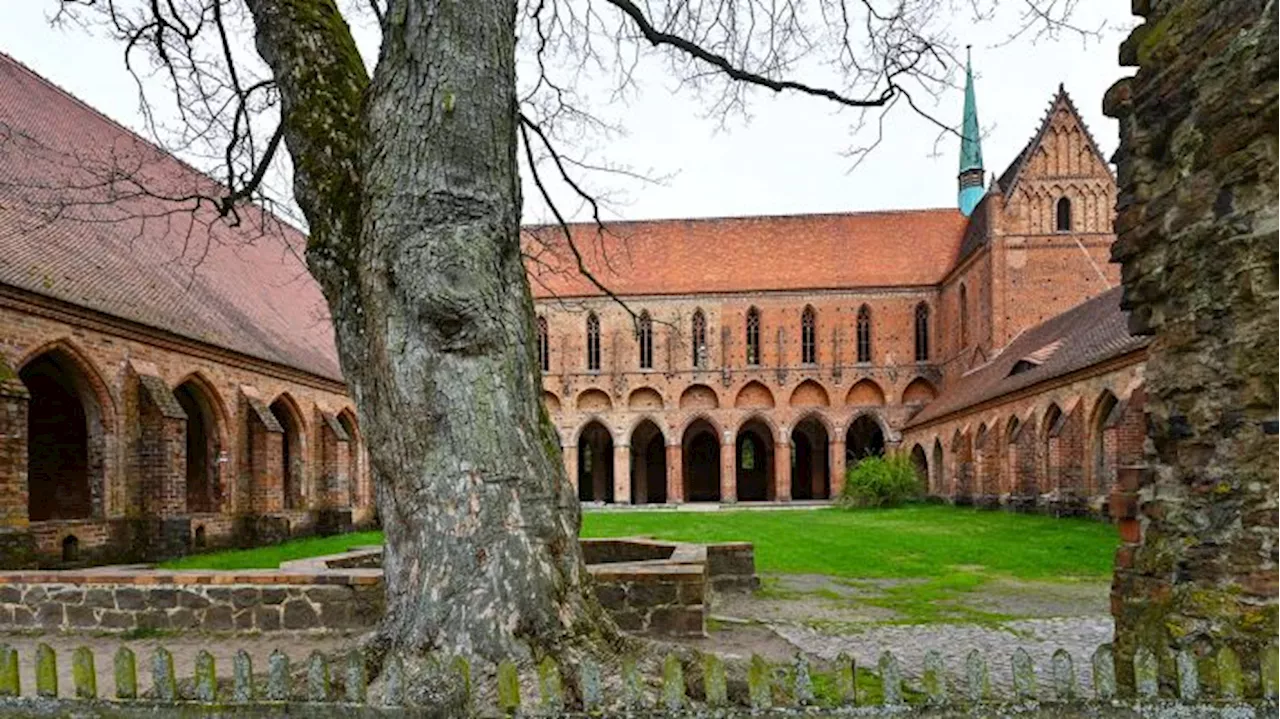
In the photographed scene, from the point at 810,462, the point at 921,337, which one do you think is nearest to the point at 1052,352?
the point at 921,337

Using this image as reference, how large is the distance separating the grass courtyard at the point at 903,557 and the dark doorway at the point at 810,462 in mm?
21058

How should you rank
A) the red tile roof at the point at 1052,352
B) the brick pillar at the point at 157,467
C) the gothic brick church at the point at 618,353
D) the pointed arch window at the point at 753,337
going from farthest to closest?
1. the pointed arch window at the point at 753,337
2. the red tile roof at the point at 1052,352
3. the brick pillar at the point at 157,467
4. the gothic brick church at the point at 618,353

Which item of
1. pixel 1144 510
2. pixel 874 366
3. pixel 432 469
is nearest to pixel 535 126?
pixel 432 469

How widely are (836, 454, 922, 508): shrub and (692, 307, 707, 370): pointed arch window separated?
1257cm

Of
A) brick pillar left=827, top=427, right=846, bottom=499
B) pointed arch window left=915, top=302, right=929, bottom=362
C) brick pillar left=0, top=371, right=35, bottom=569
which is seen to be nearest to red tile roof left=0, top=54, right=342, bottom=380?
brick pillar left=0, top=371, right=35, bottom=569

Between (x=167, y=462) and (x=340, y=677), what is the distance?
1347cm

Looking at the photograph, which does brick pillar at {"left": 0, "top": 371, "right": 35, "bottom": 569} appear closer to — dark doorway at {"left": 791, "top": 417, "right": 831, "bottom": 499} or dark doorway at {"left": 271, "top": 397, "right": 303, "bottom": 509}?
dark doorway at {"left": 271, "top": 397, "right": 303, "bottom": 509}

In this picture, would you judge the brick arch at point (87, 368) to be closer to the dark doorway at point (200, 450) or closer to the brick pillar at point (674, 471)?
the dark doorway at point (200, 450)

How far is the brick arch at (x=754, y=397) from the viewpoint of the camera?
1593 inches

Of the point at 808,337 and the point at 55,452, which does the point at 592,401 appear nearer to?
the point at 808,337

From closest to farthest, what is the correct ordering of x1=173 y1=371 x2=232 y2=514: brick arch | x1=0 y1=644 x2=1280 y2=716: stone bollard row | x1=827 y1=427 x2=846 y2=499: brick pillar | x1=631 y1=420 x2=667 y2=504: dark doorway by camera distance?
x1=0 y1=644 x2=1280 y2=716: stone bollard row, x1=173 y1=371 x2=232 y2=514: brick arch, x1=827 y1=427 x2=846 y2=499: brick pillar, x1=631 y1=420 x2=667 y2=504: dark doorway

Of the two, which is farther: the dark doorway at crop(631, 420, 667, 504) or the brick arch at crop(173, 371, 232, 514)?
the dark doorway at crop(631, 420, 667, 504)

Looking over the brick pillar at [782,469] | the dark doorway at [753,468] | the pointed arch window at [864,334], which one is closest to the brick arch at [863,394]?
the pointed arch window at [864,334]

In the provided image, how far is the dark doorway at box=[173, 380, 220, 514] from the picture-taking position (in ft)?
59.2
